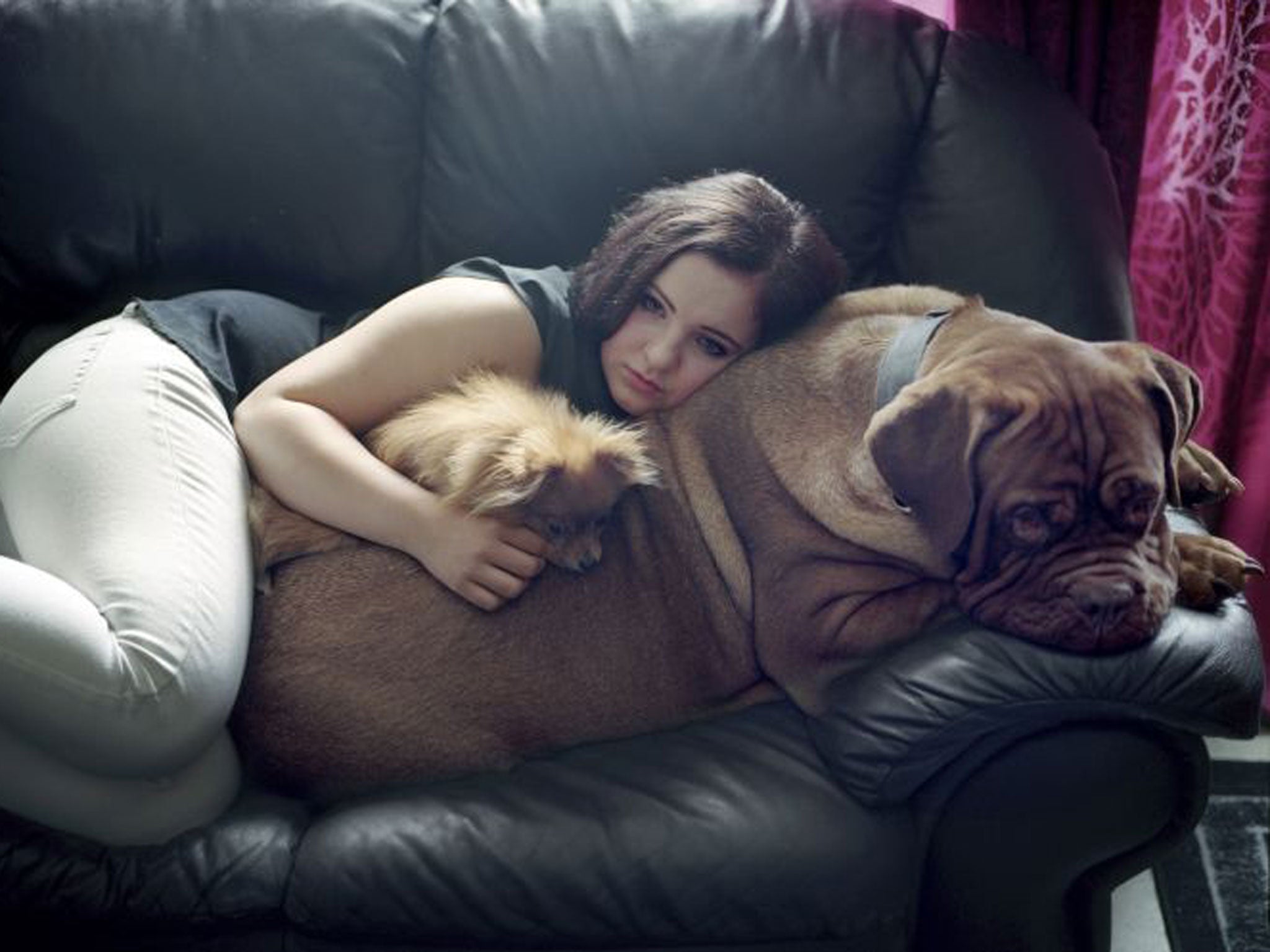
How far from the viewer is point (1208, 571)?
1.31 metres

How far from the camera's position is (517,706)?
133 cm

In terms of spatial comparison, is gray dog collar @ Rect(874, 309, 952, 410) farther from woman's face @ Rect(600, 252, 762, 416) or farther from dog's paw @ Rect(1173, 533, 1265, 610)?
dog's paw @ Rect(1173, 533, 1265, 610)

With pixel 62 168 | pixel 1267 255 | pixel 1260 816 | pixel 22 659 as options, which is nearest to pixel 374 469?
pixel 22 659

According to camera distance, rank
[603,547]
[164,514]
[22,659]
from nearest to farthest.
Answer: [22,659] → [164,514] → [603,547]

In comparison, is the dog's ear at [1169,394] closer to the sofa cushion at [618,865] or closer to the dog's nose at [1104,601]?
the dog's nose at [1104,601]

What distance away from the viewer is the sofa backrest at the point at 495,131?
1.65m

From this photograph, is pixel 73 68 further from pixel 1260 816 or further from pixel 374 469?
pixel 1260 816

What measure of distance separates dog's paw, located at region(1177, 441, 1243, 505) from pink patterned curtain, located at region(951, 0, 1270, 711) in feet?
1.81

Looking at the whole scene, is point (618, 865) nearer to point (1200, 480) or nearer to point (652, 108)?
point (1200, 480)

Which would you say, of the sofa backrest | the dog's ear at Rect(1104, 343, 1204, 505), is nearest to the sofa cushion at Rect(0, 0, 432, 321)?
the sofa backrest

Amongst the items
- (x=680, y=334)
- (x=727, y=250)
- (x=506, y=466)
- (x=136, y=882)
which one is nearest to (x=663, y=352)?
(x=680, y=334)

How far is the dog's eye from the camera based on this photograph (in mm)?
1209

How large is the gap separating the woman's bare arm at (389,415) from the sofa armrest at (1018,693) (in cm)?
38

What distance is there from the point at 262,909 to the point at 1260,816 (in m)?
1.42
